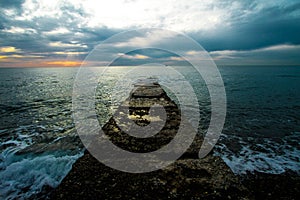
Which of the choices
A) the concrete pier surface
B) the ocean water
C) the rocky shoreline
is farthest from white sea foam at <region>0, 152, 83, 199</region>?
the concrete pier surface

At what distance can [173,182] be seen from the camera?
13.5 feet

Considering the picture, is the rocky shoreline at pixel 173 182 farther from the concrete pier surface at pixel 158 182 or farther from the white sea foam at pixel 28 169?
the white sea foam at pixel 28 169


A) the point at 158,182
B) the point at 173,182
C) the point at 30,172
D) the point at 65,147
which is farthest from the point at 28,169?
the point at 173,182

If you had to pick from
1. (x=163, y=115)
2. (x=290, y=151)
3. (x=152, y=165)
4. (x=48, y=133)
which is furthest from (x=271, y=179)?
(x=48, y=133)

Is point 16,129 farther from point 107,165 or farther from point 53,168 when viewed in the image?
point 107,165

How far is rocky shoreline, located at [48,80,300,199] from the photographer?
3.76 m

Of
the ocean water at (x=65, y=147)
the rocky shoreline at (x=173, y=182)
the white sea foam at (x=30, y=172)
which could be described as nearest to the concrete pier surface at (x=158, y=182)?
the rocky shoreline at (x=173, y=182)

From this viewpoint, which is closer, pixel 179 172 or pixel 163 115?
pixel 179 172

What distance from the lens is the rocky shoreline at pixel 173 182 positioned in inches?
148

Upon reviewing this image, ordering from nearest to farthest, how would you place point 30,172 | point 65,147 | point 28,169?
point 30,172, point 28,169, point 65,147

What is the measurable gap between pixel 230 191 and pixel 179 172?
1.22m

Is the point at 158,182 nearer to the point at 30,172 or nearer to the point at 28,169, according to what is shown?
the point at 30,172

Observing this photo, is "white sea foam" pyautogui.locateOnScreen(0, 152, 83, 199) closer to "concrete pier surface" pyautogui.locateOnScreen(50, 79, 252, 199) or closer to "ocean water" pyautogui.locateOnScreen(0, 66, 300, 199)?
"ocean water" pyautogui.locateOnScreen(0, 66, 300, 199)

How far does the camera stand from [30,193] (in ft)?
16.4
